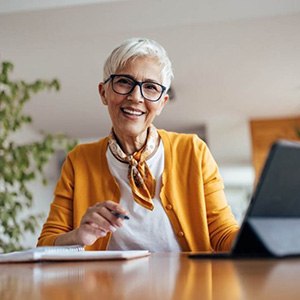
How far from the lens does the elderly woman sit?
1089 millimetres

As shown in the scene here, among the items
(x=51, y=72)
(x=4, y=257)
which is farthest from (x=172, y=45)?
(x=4, y=257)

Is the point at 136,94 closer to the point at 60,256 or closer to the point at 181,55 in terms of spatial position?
the point at 60,256

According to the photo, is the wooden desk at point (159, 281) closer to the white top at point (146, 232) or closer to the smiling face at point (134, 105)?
the white top at point (146, 232)

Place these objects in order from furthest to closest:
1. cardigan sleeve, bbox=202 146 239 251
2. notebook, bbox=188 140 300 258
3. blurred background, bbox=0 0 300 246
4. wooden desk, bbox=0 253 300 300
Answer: blurred background, bbox=0 0 300 246, cardigan sleeve, bbox=202 146 239 251, notebook, bbox=188 140 300 258, wooden desk, bbox=0 253 300 300

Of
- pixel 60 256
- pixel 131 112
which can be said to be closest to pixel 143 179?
pixel 131 112

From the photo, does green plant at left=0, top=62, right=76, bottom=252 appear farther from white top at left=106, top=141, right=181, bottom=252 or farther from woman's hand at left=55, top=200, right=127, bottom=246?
woman's hand at left=55, top=200, right=127, bottom=246

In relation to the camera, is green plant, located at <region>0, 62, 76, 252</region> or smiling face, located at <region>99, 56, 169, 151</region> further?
green plant, located at <region>0, 62, 76, 252</region>

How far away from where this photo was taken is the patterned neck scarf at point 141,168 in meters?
1.09

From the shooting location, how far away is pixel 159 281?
0.45 metres

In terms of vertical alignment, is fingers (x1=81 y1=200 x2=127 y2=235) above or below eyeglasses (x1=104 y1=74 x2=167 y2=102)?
below

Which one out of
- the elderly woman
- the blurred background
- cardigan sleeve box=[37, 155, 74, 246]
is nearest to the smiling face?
the elderly woman

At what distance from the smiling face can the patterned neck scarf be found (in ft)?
0.09

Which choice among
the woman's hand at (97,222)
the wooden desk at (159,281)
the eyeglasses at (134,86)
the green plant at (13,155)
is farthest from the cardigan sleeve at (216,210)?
the green plant at (13,155)

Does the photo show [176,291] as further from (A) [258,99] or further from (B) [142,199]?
(A) [258,99]
